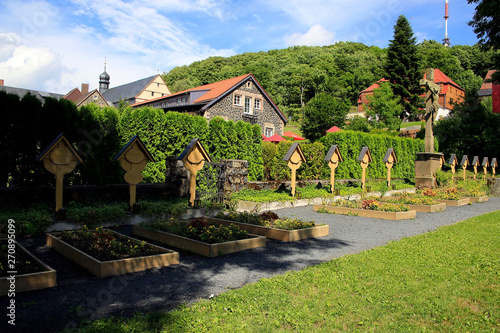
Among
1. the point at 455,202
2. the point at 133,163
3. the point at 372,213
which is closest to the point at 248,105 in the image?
the point at 455,202

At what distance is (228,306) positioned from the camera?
11.9ft

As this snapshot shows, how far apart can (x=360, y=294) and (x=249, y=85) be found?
31.8 metres

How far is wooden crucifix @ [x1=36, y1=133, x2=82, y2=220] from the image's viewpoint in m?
7.21

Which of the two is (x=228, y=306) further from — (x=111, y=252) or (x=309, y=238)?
(x=309, y=238)

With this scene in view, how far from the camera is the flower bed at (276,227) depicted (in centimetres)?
729

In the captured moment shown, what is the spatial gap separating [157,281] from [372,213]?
7.74m

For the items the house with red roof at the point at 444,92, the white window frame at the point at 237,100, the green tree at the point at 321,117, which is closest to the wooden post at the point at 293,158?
the white window frame at the point at 237,100

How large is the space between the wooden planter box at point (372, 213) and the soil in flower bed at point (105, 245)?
6.93m

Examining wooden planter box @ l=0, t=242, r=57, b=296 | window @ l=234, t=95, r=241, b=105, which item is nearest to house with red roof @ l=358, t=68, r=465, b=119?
window @ l=234, t=95, r=241, b=105

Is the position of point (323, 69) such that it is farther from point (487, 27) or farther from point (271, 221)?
point (271, 221)

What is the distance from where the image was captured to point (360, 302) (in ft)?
12.3

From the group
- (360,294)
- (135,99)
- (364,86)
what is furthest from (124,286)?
(364,86)

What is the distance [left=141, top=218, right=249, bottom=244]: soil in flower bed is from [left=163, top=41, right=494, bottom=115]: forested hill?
2011 inches

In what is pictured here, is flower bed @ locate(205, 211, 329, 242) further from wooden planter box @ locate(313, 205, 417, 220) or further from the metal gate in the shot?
wooden planter box @ locate(313, 205, 417, 220)
